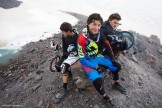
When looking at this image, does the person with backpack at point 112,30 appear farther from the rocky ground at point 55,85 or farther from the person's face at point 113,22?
the rocky ground at point 55,85

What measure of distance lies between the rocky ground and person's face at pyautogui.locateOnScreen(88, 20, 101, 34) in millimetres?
1578

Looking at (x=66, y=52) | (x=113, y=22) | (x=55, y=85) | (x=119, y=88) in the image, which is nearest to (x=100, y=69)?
(x=119, y=88)

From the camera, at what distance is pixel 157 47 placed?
11.5 metres

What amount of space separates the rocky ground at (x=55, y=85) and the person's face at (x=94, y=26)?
62.1 inches

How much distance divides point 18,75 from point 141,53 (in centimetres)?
535

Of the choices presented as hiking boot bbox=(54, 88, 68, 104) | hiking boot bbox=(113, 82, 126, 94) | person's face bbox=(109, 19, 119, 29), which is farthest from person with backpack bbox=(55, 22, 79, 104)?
hiking boot bbox=(113, 82, 126, 94)

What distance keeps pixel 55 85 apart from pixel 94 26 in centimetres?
234

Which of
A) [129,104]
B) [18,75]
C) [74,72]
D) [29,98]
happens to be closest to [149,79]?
[129,104]

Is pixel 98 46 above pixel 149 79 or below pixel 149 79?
above

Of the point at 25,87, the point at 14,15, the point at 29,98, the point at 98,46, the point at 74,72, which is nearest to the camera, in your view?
the point at 98,46

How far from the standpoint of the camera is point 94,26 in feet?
15.5

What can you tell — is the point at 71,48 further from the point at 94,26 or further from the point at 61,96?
the point at 61,96

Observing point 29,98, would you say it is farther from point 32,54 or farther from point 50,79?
point 32,54

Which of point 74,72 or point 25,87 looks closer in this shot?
point 74,72
